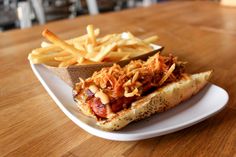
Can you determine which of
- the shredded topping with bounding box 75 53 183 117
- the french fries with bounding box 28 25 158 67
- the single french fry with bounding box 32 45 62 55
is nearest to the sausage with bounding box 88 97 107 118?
the shredded topping with bounding box 75 53 183 117

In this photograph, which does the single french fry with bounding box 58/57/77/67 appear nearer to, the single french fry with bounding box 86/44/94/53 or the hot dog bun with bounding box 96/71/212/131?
the single french fry with bounding box 86/44/94/53

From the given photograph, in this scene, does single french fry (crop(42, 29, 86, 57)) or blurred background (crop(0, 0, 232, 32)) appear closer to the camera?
single french fry (crop(42, 29, 86, 57))

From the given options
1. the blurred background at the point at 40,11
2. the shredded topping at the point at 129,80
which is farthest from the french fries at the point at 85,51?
the blurred background at the point at 40,11

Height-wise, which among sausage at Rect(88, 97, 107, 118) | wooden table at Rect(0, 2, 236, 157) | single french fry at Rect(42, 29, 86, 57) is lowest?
wooden table at Rect(0, 2, 236, 157)

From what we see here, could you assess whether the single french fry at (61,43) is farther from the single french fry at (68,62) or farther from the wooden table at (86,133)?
the wooden table at (86,133)

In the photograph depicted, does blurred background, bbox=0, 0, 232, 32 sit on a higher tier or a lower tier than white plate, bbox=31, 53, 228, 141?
higher

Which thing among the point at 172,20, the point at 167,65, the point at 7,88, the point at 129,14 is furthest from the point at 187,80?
the point at 129,14
